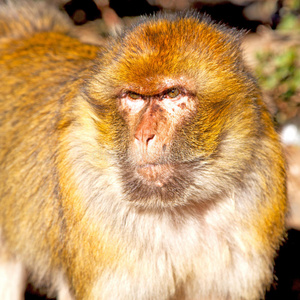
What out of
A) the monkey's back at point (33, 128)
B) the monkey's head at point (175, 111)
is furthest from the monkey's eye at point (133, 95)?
the monkey's back at point (33, 128)

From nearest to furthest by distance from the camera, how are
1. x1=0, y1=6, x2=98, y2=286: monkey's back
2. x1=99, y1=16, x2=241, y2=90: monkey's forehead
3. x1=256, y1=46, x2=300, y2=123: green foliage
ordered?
x1=99, y1=16, x2=241, y2=90: monkey's forehead, x1=0, y1=6, x2=98, y2=286: monkey's back, x1=256, y1=46, x2=300, y2=123: green foliage

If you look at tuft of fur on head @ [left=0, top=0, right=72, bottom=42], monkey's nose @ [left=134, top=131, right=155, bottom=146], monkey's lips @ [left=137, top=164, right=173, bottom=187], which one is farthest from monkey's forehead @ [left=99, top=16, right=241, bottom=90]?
tuft of fur on head @ [left=0, top=0, right=72, bottom=42]

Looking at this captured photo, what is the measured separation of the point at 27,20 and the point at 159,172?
2.14 meters

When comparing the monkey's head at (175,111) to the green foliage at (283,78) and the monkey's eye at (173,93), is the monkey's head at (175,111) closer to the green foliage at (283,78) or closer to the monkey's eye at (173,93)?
the monkey's eye at (173,93)

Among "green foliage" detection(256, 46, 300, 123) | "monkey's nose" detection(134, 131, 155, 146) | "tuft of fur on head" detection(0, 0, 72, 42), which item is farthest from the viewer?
"green foliage" detection(256, 46, 300, 123)

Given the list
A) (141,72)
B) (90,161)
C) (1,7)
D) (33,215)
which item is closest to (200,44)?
(141,72)

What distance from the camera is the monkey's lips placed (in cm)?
209

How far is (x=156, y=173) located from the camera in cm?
210

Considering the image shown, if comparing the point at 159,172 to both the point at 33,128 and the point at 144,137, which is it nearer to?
the point at 144,137

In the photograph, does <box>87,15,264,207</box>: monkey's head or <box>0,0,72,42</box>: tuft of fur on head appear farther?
<box>0,0,72,42</box>: tuft of fur on head

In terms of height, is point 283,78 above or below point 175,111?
below

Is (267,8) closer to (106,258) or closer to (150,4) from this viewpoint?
(150,4)

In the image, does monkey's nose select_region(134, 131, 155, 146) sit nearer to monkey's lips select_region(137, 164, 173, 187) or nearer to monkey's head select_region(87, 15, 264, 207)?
monkey's head select_region(87, 15, 264, 207)

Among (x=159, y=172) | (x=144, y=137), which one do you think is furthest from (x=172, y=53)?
(x=159, y=172)
